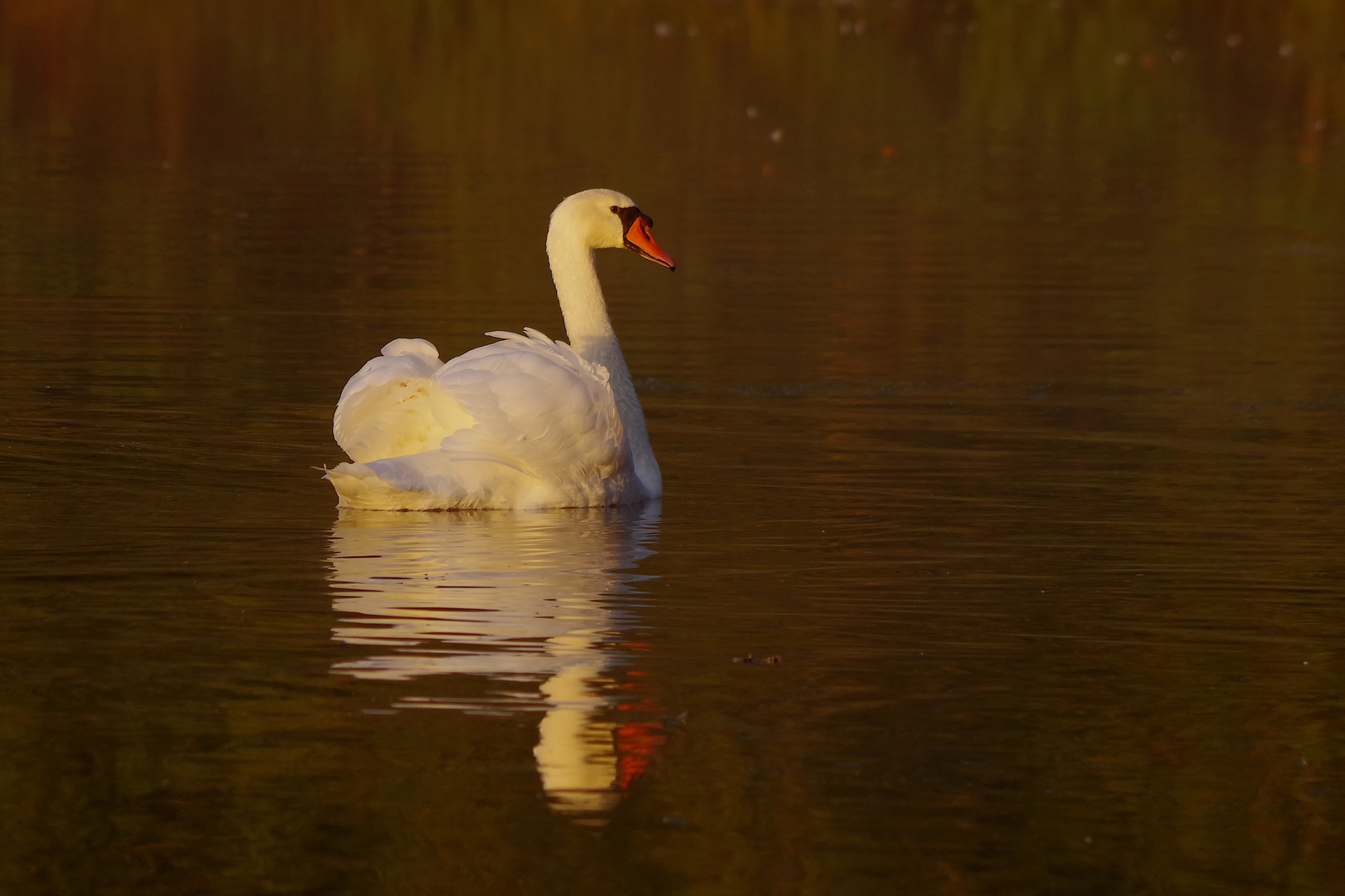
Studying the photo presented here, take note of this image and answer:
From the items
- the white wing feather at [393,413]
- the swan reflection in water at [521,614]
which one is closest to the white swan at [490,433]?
the white wing feather at [393,413]

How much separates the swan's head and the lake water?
40.5 inches

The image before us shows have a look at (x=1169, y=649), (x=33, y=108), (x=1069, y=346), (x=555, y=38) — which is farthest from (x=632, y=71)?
(x=1169, y=649)

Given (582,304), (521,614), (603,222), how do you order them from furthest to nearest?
(603,222)
(582,304)
(521,614)

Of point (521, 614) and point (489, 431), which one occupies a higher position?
point (489, 431)

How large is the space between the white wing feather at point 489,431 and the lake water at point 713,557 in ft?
0.62

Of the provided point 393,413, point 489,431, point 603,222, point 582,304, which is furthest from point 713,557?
point 603,222

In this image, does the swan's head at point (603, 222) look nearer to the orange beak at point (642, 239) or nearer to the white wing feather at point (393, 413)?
the orange beak at point (642, 239)

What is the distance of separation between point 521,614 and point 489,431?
2.21 meters

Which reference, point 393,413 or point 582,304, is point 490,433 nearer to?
point 393,413

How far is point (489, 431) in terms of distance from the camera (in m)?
10.6

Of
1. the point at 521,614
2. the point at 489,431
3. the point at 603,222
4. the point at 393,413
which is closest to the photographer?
the point at 521,614

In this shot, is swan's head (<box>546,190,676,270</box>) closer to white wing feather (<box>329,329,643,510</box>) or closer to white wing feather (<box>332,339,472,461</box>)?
white wing feather (<box>329,329,643,510</box>)

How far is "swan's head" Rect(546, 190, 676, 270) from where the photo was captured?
40.9 feet

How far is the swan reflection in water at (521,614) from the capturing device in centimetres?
698
